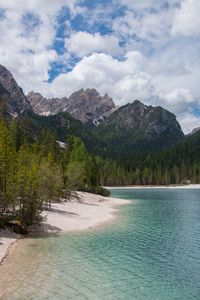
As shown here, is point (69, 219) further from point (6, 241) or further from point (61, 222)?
point (6, 241)

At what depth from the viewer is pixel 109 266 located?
3819 centimetres

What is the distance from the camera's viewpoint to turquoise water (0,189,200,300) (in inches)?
1189

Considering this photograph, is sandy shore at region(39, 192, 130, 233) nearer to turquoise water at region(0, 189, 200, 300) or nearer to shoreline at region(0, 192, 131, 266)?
shoreline at region(0, 192, 131, 266)

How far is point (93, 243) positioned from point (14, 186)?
1559 centimetres

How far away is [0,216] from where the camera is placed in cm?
5450

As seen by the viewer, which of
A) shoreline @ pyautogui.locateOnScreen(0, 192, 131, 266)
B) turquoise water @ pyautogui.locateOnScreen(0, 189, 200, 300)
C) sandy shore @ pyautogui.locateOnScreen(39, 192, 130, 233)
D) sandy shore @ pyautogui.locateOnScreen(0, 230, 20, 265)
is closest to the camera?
turquoise water @ pyautogui.locateOnScreen(0, 189, 200, 300)

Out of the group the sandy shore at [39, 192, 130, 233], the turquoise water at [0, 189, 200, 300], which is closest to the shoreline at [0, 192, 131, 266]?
the sandy shore at [39, 192, 130, 233]

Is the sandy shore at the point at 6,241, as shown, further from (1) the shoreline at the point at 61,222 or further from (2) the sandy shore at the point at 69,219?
(2) the sandy shore at the point at 69,219

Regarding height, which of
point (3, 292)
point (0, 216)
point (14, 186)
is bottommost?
point (3, 292)

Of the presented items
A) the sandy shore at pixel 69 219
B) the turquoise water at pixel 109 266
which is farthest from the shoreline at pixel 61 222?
the turquoise water at pixel 109 266

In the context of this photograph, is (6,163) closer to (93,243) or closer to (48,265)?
(93,243)

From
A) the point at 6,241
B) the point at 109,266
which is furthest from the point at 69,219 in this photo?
the point at 109,266

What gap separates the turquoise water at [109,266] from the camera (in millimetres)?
30203

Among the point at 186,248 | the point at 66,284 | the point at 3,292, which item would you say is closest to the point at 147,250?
the point at 186,248
